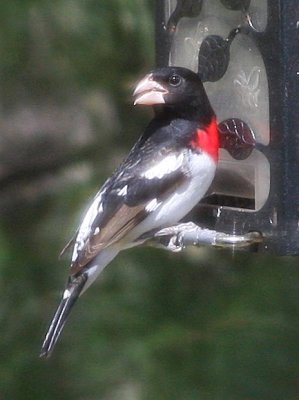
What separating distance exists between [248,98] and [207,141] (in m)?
0.16

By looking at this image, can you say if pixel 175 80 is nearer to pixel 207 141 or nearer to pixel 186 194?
pixel 207 141

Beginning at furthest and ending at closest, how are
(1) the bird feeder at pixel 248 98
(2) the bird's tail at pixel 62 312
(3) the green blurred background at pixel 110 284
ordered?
(3) the green blurred background at pixel 110 284, (1) the bird feeder at pixel 248 98, (2) the bird's tail at pixel 62 312

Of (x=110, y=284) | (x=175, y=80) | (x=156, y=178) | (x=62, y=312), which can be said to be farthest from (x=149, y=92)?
(x=110, y=284)

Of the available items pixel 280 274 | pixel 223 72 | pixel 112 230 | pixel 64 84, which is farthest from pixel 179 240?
pixel 64 84

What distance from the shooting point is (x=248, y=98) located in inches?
115

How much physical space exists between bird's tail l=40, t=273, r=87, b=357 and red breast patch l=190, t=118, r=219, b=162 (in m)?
0.39

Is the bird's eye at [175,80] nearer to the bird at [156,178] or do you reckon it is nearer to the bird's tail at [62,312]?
the bird at [156,178]

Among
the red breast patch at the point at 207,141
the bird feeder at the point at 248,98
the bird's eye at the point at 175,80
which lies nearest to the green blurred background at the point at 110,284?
the bird feeder at the point at 248,98

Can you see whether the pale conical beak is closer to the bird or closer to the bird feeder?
the bird

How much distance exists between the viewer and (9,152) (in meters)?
4.19

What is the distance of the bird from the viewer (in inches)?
107

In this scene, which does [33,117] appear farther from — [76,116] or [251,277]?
[251,277]

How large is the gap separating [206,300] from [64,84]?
812 mm

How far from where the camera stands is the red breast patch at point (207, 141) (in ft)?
9.32
